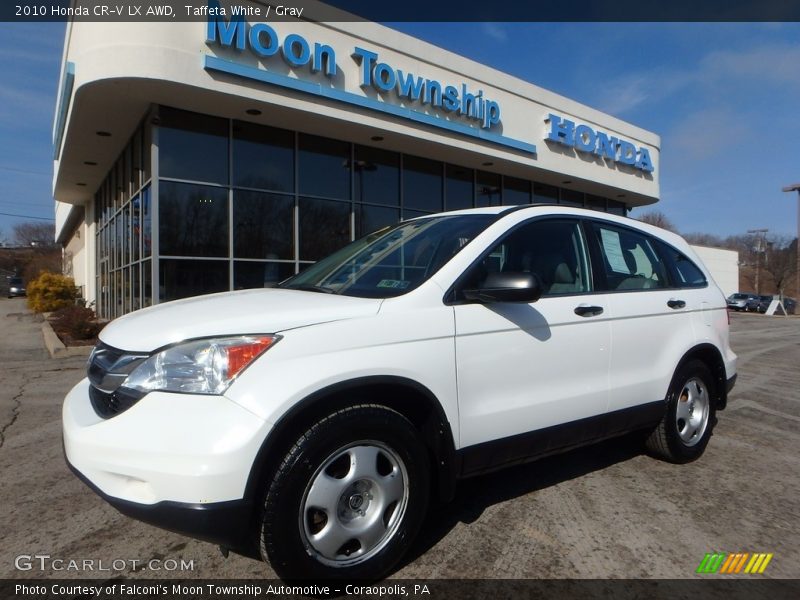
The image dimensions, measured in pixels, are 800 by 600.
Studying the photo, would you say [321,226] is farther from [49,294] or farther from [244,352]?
Answer: [49,294]

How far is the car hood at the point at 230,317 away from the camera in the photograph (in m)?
2.26

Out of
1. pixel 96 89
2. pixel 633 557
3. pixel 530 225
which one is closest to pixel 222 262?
pixel 96 89

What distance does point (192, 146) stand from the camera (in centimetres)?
1058

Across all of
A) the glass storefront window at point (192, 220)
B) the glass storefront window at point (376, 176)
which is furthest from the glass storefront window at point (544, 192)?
the glass storefront window at point (192, 220)

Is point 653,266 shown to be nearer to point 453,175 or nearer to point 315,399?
point 315,399

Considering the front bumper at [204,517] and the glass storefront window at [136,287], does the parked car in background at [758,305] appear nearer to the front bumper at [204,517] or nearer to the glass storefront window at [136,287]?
the glass storefront window at [136,287]

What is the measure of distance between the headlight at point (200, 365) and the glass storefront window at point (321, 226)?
32.7 feet

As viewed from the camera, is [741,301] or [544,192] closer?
[544,192]

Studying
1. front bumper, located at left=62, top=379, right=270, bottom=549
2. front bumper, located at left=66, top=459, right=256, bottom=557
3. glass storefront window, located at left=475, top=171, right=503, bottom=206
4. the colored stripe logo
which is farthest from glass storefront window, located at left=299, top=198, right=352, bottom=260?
the colored stripe logo

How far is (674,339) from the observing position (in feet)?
12.6

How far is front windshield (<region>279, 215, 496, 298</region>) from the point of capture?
2811mm

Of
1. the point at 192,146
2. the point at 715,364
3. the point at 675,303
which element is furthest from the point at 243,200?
the point at 715,364

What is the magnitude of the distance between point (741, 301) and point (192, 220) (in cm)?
4104

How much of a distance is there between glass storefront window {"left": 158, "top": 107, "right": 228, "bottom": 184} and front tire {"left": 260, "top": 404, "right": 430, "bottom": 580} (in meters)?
9.54
